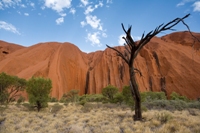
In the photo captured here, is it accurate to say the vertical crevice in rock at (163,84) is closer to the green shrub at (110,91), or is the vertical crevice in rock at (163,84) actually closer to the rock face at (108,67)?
the rock face at (108,67)

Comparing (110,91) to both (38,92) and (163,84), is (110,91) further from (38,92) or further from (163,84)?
(163,84)

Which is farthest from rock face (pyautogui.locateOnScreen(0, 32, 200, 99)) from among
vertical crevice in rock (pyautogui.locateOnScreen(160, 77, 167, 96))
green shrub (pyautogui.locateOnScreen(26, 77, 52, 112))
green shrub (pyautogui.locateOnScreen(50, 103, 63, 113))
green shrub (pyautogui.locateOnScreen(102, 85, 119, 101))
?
green shrub (pyautogui.locateOnScreen(26, 77, 52, 112))

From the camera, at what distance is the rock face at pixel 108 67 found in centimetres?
5159

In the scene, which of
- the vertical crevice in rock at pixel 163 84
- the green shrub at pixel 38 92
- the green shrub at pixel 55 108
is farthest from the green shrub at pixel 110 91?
the vertical crevice in rock at pixel 163 84

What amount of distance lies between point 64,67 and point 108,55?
1818 cm

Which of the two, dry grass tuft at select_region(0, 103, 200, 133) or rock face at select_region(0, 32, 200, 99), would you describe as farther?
rock face at select_region(0, 32, 200, 99)

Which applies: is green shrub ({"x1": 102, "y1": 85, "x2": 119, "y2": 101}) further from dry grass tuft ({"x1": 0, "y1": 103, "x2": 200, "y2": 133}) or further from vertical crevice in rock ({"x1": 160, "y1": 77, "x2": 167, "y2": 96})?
vertical crevice in rock ({"x1": 160, "y1": 77, "x2": 167, "y2": 96})

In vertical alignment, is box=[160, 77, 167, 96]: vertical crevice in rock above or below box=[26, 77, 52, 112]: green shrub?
above

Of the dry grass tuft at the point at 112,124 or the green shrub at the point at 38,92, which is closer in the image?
the dry grass tuft at the point at 112,124

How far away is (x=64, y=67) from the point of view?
6019cm

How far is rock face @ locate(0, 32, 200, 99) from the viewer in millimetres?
51594

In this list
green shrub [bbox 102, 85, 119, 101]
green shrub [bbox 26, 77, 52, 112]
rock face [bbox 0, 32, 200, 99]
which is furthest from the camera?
rock face [bbox 0, 32, 200, 99]

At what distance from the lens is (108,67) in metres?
62.7

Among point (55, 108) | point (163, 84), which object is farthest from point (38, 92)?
point (163, 84)
